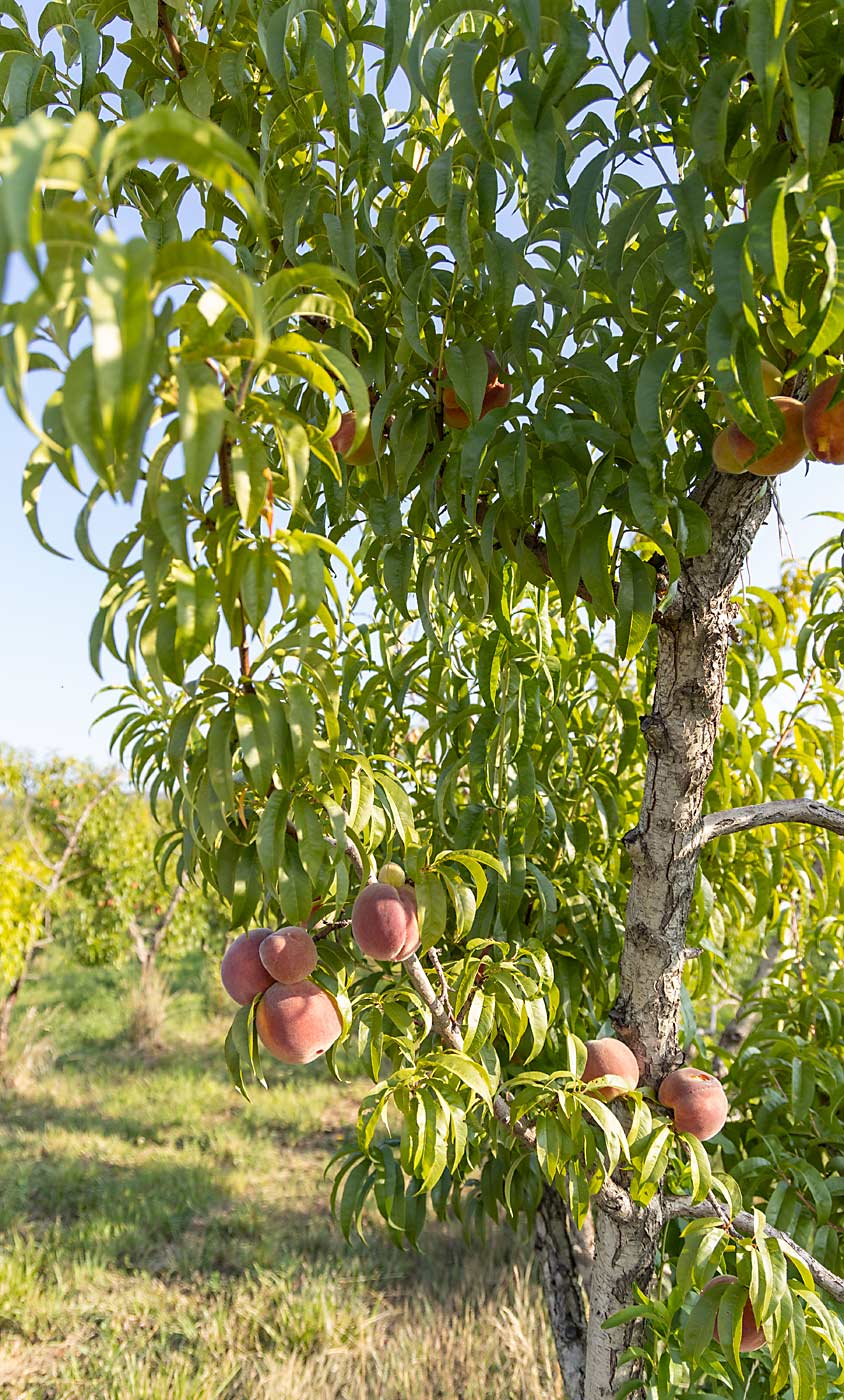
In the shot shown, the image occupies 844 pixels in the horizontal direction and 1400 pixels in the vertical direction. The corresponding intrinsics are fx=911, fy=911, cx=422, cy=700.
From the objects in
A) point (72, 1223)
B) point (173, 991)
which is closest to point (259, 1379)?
point (72, 1223)

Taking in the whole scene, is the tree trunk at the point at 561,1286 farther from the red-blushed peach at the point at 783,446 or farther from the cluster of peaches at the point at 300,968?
the red-blushed peach at the point at 783,446

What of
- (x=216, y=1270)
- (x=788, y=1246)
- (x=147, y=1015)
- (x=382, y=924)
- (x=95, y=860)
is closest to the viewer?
(x=382, y=924)

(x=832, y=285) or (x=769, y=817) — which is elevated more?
(x=832, y=285)

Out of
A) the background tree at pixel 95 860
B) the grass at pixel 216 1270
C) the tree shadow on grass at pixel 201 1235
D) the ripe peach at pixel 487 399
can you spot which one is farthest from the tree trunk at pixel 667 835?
the background tree at pixel 95 860

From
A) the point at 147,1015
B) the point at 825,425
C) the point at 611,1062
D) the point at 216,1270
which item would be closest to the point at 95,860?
the point at 147,1015

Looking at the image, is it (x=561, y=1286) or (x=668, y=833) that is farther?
(x=561, y=1286)

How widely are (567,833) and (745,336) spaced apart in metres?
0.92

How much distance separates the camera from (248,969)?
0.95 metres

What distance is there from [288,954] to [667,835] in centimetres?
51

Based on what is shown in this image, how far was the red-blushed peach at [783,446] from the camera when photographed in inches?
33.4

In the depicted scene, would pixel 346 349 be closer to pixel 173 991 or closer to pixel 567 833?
pixel 567 833

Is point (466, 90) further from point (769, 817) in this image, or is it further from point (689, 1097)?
point (689, 1097)

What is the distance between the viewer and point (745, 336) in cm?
66

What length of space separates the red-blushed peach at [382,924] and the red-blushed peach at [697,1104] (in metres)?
0.46
